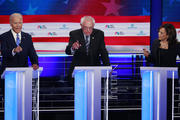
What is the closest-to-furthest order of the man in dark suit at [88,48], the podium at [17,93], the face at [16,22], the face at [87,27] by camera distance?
1. the podium at [17,93]
2. the face at [16,22]
3. the face at [87,27]
4. the man in dark suit at [88,48]

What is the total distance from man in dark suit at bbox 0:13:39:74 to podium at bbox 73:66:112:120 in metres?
0.99

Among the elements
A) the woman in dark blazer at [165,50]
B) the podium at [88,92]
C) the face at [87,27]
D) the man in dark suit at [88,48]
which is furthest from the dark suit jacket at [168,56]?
the podium at [88,92]

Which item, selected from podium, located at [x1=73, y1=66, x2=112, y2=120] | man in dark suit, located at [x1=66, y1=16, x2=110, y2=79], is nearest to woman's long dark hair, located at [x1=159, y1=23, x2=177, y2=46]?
man in dark suit, located at [x1=66, y1=16, x2=110, y2=79]

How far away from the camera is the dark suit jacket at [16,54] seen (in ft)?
14.0

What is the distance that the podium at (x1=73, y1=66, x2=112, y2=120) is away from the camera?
348cm

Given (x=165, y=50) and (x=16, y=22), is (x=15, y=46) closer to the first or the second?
(x=16, y=22)

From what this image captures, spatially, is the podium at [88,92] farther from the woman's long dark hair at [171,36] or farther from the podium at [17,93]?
the woman's long dark hair at [171,36]

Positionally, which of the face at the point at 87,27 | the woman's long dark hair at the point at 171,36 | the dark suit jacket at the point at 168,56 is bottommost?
the dark suit jacket at the point at 168,56

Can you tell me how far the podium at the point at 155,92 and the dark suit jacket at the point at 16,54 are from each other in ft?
4.45

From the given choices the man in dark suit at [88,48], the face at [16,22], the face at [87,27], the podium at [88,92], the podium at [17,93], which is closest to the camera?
the podium at [17,93]

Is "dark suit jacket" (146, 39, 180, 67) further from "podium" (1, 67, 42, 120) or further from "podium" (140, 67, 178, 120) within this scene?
"podium" (1, 67, 42, 120)

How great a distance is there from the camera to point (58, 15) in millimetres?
5961

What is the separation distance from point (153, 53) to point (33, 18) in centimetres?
227

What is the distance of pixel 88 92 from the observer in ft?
11.4
